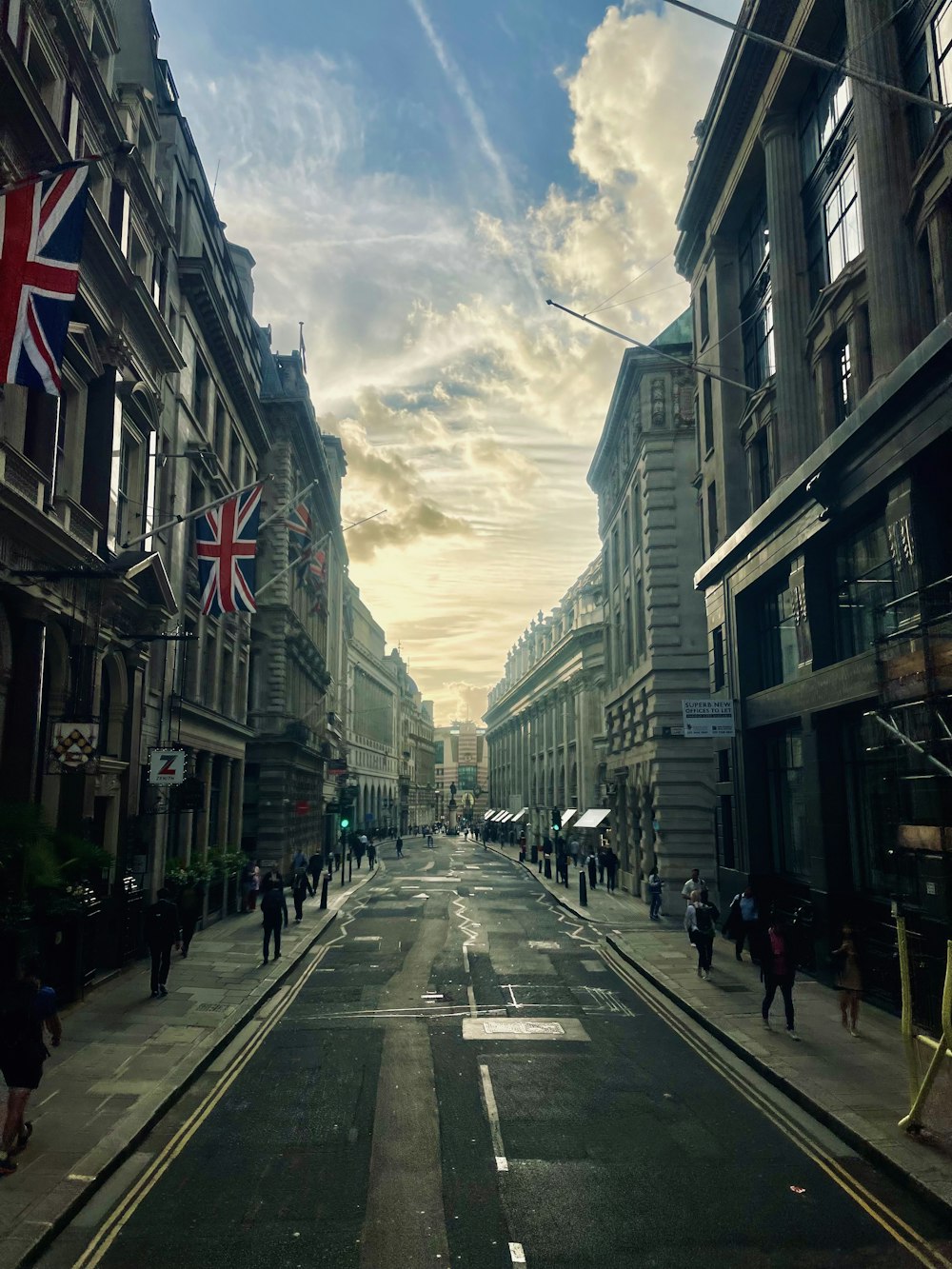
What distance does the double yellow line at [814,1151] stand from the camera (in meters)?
8.21

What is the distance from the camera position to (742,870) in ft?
87.0

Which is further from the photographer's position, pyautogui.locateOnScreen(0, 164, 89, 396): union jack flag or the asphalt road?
pyautogui.locateOnScreen(0, 164, 89, 396): union jack flag

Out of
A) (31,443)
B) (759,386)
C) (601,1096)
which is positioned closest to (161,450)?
(31,443)

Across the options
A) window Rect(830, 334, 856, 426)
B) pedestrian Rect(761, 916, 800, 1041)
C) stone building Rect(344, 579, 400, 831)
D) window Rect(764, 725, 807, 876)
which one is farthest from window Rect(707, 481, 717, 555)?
stone building Rect(344, 579, 400, 831)

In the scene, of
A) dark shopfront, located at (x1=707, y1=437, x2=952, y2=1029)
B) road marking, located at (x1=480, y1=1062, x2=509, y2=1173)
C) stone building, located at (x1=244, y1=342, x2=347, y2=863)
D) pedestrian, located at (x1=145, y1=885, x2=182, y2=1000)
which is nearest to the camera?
road marking, located at (x1=480, y1=1062, x2=509, y2=1173)

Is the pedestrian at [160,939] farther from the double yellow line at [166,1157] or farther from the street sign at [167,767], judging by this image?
the street sign at [167,767]

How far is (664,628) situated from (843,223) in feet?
65.4

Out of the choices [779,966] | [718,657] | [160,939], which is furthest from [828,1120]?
[718,657]

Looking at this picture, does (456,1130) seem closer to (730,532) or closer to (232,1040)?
(232,1040)

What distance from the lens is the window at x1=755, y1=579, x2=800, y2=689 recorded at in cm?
2370

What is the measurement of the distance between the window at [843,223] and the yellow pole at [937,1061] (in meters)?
15.5

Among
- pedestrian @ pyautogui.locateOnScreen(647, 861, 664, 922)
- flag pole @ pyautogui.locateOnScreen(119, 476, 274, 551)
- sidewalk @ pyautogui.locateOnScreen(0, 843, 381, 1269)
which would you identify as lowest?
sidewalk @ pyautogui.locateOnScreen(0, 843, 381, 1269)

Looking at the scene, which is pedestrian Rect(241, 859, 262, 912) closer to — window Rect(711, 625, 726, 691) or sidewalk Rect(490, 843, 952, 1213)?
sidewalk Rect(490, 843, 952, 1213)

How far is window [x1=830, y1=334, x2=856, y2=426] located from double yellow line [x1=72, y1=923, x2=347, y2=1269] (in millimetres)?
17038
